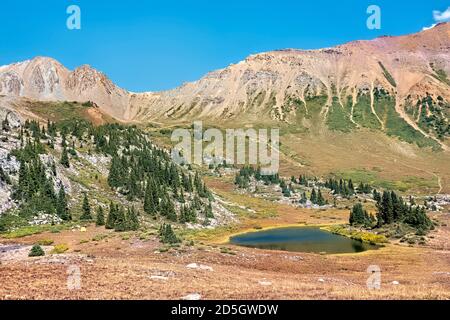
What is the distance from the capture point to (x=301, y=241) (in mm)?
89062

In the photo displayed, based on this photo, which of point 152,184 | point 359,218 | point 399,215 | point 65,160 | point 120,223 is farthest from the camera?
point 65,160

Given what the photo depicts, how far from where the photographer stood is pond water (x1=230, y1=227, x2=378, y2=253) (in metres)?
78.8

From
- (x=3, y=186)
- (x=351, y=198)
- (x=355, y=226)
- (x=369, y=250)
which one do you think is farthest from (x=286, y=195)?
(x=3, y=186)

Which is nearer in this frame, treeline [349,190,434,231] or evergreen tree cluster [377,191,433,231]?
treeline [349,190,434,231]

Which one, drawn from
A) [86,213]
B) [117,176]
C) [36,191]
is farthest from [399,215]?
[36,191]

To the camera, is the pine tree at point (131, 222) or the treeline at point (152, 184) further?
the treeline at point (152, 184)

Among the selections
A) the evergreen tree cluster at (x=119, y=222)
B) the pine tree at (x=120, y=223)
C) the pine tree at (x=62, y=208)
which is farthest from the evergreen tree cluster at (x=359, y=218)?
the pine tree at (x=62, y=208)

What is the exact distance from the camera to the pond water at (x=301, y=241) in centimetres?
7875

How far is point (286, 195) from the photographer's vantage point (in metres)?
185

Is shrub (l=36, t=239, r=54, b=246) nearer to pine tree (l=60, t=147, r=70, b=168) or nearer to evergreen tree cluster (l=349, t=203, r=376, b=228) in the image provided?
pine tree (l=60, t=147, r=70, b=168)

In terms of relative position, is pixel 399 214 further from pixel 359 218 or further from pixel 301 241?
pixel 301 241

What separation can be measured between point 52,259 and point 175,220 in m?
58.6

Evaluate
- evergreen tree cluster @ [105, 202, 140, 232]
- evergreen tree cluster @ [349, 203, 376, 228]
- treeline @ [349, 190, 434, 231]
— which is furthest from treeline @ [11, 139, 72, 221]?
treeline @ [349, 190, 434, 231]

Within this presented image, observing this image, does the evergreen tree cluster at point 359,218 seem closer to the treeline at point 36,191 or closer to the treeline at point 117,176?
the treeline at point 117,176
